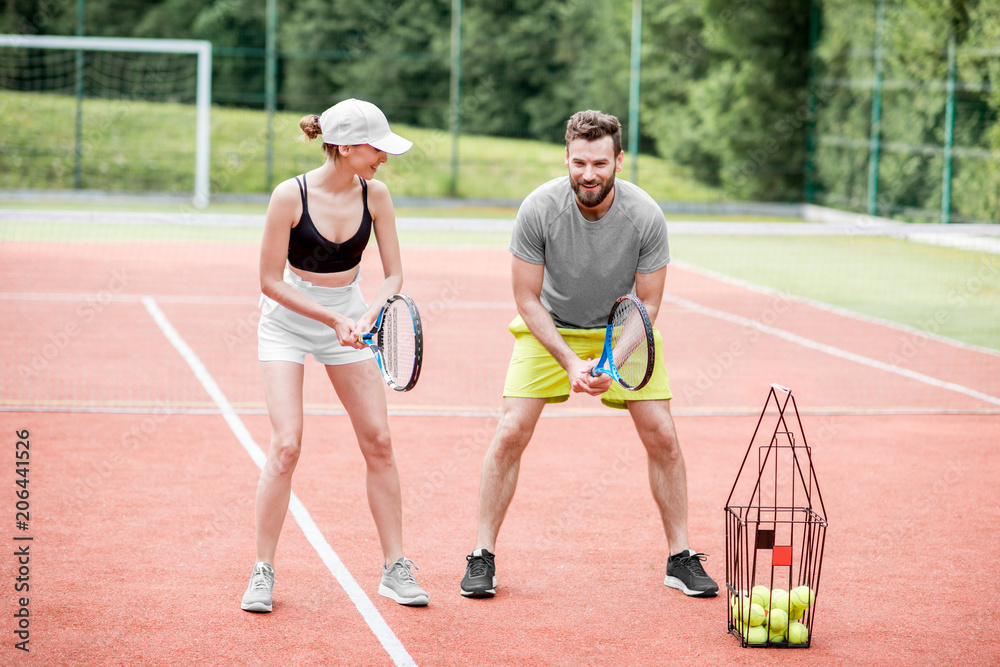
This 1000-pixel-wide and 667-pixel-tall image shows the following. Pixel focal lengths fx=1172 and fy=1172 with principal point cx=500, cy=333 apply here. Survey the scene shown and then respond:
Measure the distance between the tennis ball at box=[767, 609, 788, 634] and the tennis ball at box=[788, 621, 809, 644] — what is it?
0.09 ft

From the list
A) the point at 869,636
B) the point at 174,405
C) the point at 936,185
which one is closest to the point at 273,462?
the point at 869,636

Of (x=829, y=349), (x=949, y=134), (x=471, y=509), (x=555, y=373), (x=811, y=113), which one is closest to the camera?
(x=555, y=373)

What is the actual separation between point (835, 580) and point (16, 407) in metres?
5.69

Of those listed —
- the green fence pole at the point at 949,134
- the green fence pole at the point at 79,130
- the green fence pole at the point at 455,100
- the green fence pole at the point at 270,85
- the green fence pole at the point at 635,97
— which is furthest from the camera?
the green fence pole at the point at 635,97

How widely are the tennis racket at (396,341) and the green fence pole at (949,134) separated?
58.6ft

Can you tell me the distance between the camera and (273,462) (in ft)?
15.3

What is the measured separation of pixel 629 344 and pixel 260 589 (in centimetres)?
177

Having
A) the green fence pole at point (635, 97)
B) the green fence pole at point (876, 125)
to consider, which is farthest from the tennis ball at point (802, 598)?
the green fence pole at point (635, 97)

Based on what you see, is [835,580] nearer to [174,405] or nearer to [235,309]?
[174,405]

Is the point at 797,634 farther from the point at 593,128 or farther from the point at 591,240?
the point at 593,128

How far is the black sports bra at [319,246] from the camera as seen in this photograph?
181 inches

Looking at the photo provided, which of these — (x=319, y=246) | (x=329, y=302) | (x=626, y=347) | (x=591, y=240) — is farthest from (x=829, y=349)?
(x=319, y=246)

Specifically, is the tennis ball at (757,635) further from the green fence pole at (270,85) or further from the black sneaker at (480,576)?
the green fence pole at (270,85)

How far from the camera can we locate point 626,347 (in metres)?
4.78
